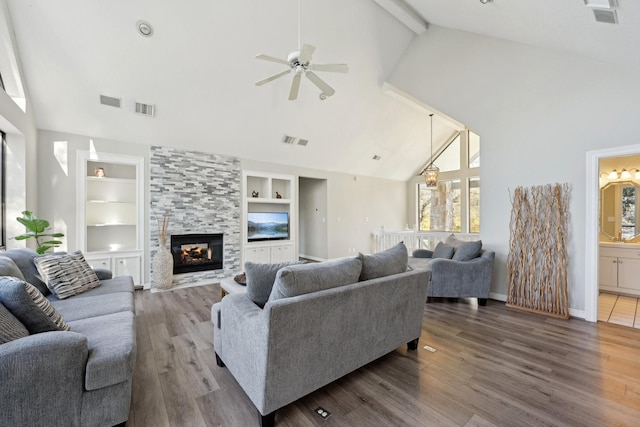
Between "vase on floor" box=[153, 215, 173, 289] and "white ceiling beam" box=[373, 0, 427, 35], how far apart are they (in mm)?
4966

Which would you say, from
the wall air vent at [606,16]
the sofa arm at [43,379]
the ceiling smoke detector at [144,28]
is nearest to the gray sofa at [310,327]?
the sofa arm at [43,379]

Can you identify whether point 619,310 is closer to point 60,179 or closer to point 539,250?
point 539,250

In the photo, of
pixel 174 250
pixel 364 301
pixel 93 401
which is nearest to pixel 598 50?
pixel 364 301

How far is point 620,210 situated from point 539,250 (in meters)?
2.28

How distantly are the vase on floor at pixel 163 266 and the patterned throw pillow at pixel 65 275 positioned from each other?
1.66 meters

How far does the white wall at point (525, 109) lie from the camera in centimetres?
326

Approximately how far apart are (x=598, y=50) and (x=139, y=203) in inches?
258

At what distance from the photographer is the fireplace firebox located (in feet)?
16.8

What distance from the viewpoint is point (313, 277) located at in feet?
6.15

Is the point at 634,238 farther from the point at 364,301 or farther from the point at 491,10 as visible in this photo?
the point at 364,301


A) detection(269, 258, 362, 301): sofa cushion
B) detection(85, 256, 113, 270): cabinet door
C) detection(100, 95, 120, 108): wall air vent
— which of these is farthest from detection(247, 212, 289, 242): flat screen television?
detection(269, 258, 362, 301): sofa cushion

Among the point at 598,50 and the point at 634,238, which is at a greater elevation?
the point at 598,50

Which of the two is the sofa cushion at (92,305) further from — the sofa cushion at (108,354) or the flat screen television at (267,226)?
the flat screen television at (267,226)

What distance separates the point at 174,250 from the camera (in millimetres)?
5086
